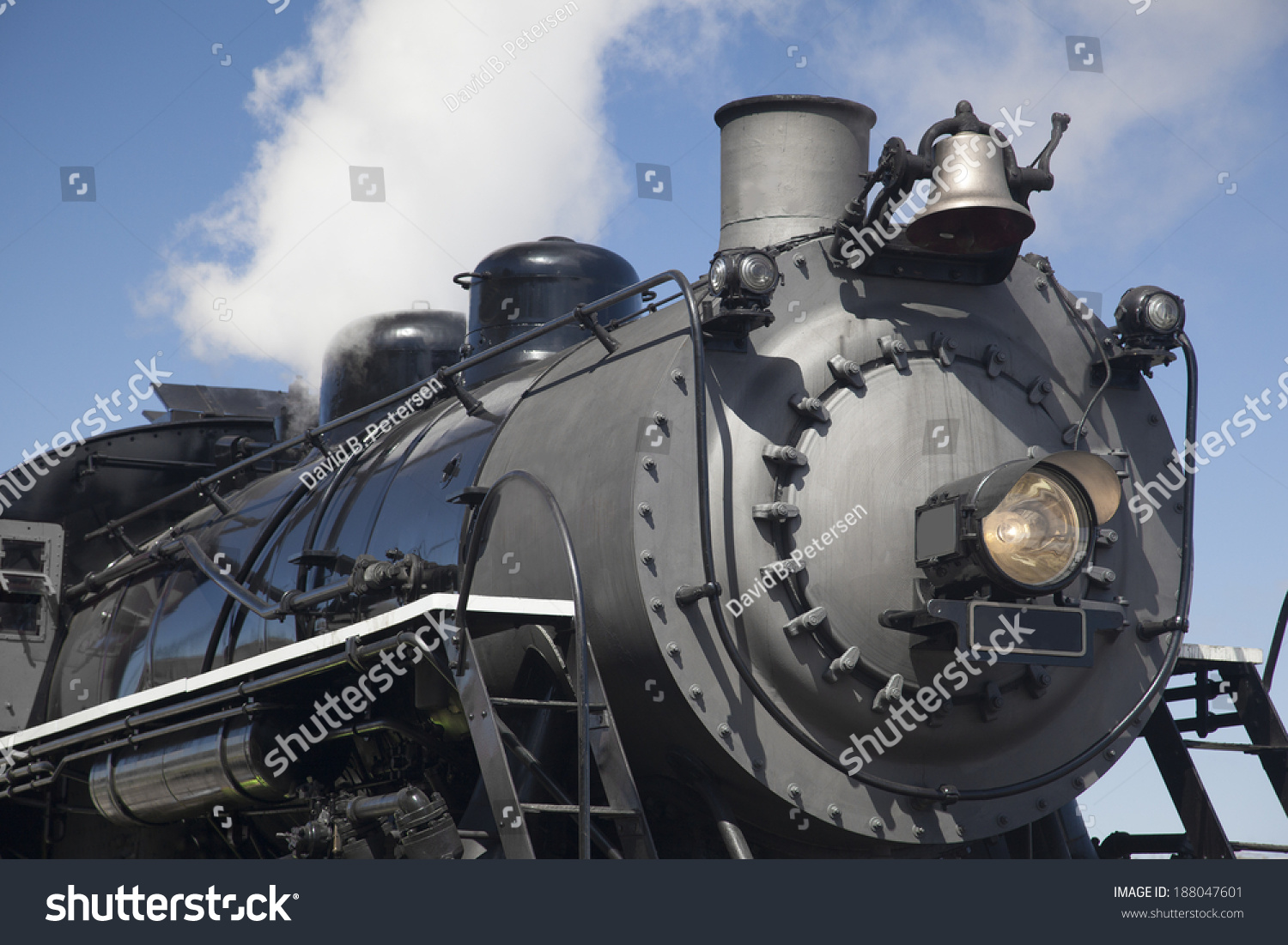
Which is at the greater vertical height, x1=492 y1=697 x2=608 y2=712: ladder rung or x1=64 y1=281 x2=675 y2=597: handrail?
x1=64 y1=281 x2=675 y2=597: handrail

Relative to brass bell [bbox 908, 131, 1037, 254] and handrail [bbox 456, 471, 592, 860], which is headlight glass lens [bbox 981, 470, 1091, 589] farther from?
handrail [bbox 456, 471, 592, 860]

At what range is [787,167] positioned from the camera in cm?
528

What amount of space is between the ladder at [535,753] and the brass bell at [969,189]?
167 centimetres

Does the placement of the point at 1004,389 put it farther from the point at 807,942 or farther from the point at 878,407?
the point at 807,942

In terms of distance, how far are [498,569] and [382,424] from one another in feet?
7.03

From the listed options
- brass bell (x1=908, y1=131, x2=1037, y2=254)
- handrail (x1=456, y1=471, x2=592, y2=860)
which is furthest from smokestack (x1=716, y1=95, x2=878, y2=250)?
handrail (x1=456, y1=471, x2=592, y2=860)

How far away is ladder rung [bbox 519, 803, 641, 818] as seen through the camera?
13.3ft

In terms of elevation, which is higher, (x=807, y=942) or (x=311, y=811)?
(x=311, y=811)

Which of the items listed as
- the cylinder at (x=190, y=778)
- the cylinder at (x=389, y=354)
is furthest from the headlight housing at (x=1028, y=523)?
the cylinder at (x=389, y=354)

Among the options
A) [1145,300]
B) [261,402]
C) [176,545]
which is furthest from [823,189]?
[261,402]

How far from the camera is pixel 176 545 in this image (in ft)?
24.5

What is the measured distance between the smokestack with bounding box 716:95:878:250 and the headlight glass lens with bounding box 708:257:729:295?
2.39 ft

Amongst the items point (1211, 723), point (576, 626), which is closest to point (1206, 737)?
point (1211, 723)

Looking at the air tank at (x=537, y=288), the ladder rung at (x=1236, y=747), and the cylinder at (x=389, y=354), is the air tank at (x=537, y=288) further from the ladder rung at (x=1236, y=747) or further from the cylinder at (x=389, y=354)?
the ladder rung at (x=1236, y=747)
